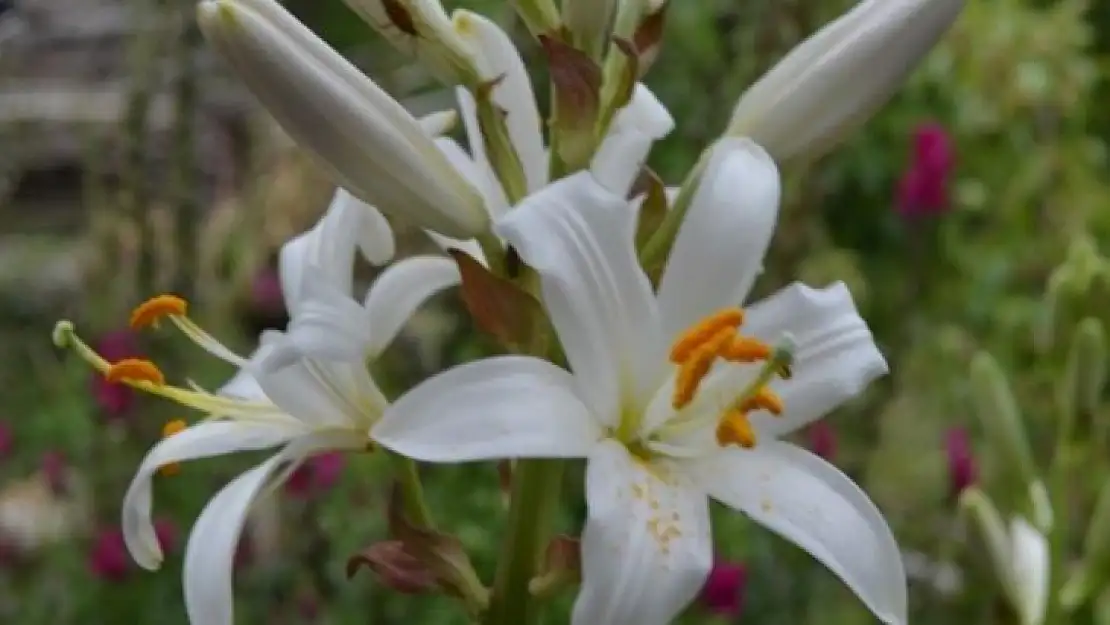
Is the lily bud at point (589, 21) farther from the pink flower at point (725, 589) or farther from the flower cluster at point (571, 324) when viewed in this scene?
the pink flower at point (725, 589)

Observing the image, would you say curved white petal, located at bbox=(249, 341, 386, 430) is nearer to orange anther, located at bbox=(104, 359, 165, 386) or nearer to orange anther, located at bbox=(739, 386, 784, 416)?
orange anther, located at bbox=(104, 359, 165, 386)

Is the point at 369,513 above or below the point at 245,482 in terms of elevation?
below

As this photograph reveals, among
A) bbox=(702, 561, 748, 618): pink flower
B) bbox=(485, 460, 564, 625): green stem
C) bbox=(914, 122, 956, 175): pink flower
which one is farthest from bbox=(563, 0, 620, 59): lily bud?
bbox=(914, 122, 956, 175): pink flower

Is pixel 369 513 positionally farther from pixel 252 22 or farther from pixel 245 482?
pixel 252 22

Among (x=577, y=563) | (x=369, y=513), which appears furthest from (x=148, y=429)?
(x=577, y=563)

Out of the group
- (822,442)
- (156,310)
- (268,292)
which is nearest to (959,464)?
(822,442)

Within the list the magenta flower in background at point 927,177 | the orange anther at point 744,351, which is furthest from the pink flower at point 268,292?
the orange anther at point 744,351

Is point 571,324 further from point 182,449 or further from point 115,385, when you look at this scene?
point 115,385
